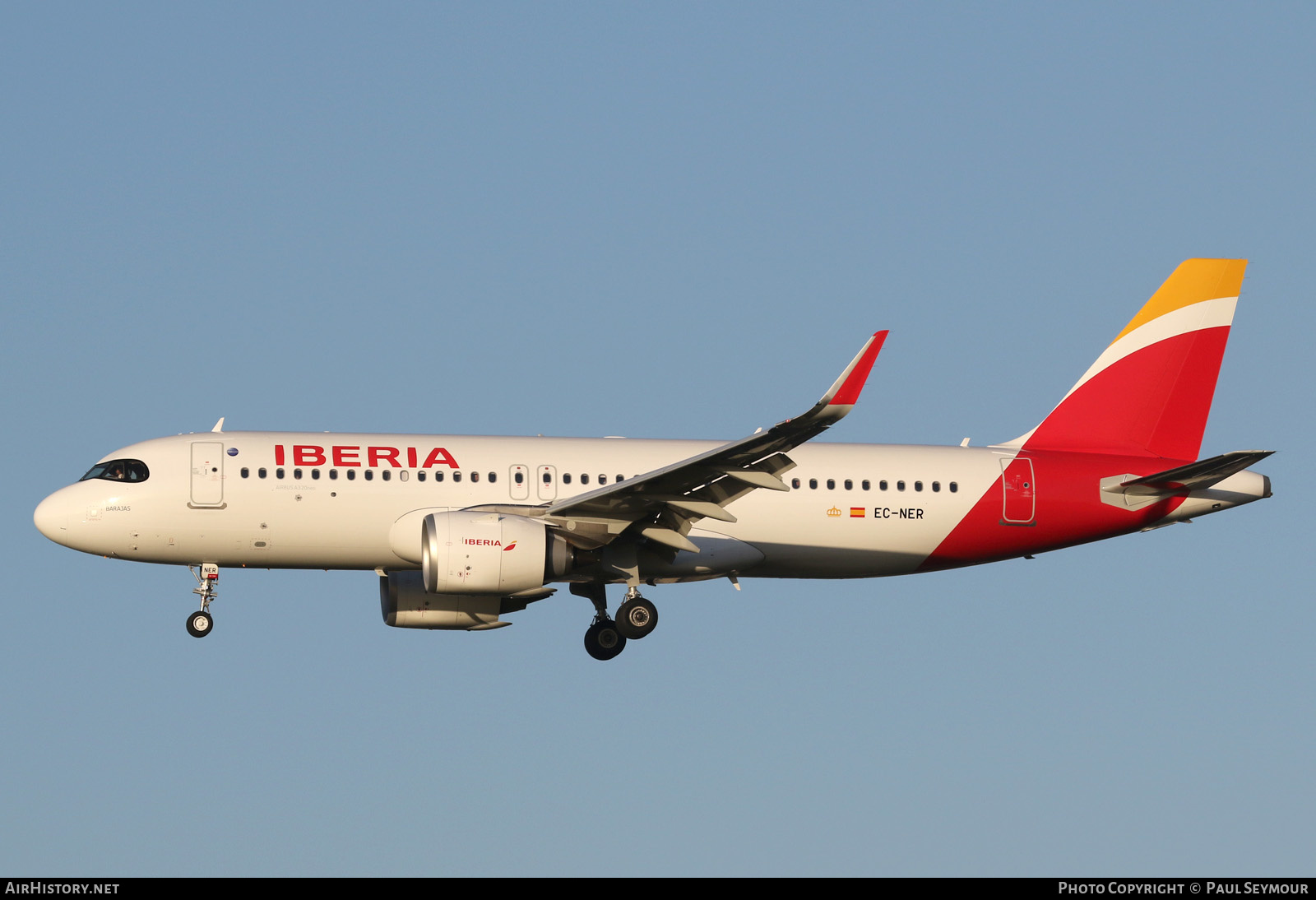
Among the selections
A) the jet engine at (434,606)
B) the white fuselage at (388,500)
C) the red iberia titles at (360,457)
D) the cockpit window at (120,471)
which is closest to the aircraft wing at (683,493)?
the white fuselage at (388,500)

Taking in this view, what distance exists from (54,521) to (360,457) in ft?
20.5

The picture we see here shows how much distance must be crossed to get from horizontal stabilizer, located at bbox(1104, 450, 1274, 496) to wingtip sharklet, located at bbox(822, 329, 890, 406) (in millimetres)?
9821

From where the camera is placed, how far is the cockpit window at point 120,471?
35781mm

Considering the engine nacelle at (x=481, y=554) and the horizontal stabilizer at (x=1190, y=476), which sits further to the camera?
the horizontal stabilizer at (x=1190, y=476)

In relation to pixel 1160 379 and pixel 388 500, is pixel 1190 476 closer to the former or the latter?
pixel 1160 379

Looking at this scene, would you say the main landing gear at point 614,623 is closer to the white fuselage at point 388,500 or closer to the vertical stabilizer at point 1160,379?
the white fuselage at point 388,500

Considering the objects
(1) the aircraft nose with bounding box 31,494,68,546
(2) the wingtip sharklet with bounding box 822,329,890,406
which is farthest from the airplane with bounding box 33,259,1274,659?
(2) the wingtip sharklet with bounding box 822,329,890,406

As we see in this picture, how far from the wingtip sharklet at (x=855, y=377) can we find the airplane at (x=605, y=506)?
2.99 metres

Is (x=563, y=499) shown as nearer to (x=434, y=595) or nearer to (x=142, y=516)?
(x=434, y=595)

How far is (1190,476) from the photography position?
3756 cm

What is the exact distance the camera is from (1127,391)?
4075 centimetres

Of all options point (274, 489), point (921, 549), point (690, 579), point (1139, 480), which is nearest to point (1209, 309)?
point (1139, 480)

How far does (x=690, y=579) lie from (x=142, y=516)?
11.2 meters
